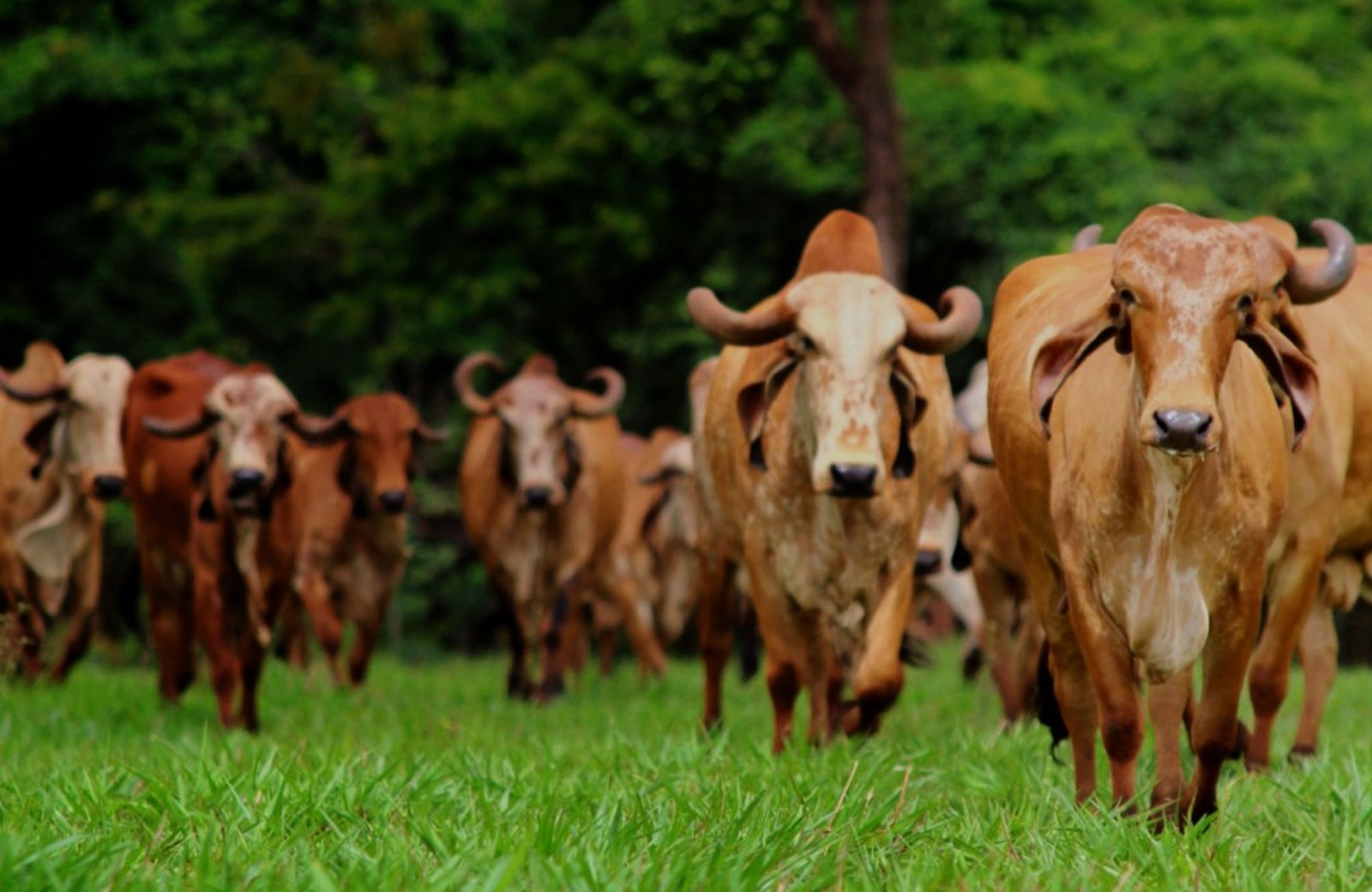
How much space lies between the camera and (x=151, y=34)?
23.5 m

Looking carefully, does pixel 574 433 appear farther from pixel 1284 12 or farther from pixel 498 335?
pixel 1284 12

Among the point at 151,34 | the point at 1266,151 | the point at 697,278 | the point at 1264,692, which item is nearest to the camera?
the point at 1264,692

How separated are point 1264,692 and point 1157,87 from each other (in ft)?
52.9

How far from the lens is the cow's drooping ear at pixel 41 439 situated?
40.8 ft

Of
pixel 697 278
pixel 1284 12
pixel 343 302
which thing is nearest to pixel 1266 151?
pixel 1284 12

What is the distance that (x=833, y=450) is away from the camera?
7.40 metres

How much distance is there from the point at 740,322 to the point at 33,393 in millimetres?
6164

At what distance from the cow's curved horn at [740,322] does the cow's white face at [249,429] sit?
3.02m

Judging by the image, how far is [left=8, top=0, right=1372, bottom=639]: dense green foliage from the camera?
21578 mm

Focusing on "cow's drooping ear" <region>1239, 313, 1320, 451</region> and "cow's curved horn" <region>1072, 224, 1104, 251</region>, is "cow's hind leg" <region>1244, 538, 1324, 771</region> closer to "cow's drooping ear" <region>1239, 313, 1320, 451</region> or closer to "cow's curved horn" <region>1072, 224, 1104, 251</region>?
"cow's drooping ear" <region>1239, 313, 1320, 451</region>

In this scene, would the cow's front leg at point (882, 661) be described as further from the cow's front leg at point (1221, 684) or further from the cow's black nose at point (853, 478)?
the cow's front leg at point (1221, 684)

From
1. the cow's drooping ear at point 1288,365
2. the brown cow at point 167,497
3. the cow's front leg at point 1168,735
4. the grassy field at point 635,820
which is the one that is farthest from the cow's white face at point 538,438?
the cow's drooping ear at point 1288,365

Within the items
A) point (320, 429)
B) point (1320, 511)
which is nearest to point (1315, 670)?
point (1320, 511)

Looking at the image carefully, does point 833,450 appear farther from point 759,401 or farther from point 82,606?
point 82,606
